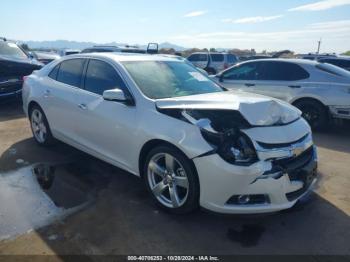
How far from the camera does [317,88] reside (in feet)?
23.0

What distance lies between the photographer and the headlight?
3.05m

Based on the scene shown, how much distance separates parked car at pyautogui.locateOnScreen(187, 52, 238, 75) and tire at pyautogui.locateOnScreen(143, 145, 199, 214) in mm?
16407

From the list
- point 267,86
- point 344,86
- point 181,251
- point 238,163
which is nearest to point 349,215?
point 238,163

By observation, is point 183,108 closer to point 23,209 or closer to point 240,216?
point 240,216

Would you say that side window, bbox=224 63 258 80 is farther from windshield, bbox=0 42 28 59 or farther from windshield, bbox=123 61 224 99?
windshield, bbox=0 42 28 59

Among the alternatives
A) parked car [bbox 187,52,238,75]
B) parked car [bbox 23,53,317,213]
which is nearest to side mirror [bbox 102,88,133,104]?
parked car [bbox 23,53,317,213]

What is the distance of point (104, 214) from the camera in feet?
11.8

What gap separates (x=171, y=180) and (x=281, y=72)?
16.9 ft

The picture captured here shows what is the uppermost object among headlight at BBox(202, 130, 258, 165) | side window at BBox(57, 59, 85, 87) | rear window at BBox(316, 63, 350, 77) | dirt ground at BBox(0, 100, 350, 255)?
side window at BBox(57, 59, 85, 87)

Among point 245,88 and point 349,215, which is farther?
point 245,88

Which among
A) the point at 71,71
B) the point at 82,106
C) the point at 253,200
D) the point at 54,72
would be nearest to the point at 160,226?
the point at 253,200

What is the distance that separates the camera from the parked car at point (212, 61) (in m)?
19.6

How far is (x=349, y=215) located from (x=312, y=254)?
976 millimetres

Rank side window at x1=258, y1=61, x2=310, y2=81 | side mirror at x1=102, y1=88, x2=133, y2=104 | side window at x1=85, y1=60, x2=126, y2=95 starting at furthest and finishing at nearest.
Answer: side window at x1=258, y1=61, x2=310, y2=81 → side window at x1=85, y1=60, x2=126, y2=95 → side mirror at x1=102, y1=88, x2=133, y2=104
